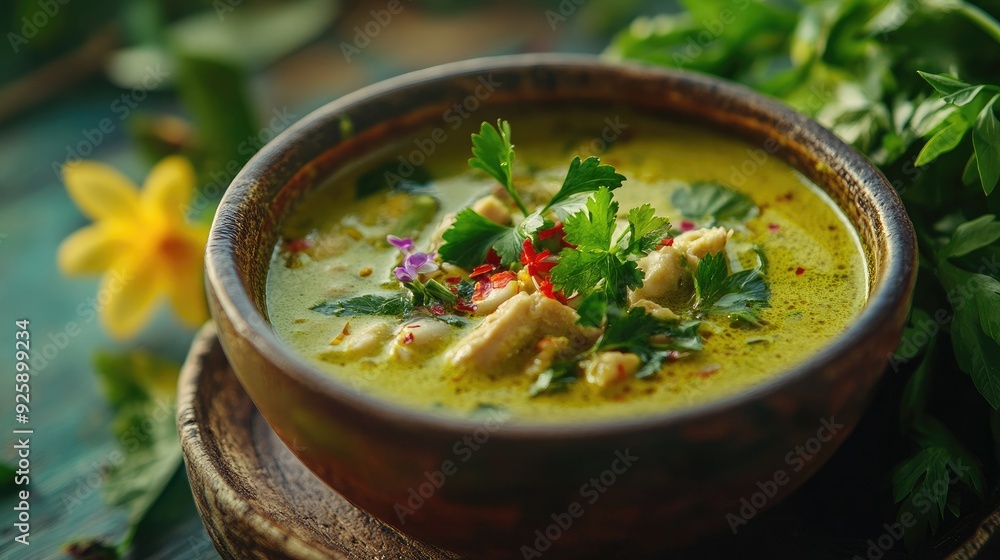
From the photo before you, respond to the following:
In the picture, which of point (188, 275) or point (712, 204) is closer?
point (712, 204)

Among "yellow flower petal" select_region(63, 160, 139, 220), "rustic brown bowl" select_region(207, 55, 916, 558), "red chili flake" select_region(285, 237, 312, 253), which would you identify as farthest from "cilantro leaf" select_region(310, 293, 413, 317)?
"yellow flower petal" select_region(63, 160, 139, 220)

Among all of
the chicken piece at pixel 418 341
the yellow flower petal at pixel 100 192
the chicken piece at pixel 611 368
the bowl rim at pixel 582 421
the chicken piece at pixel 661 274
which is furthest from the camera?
the yellow flower petal at pixel 100 192

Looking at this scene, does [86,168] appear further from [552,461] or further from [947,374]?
[947,374]

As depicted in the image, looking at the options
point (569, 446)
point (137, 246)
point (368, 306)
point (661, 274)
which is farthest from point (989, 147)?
point (137, 246)

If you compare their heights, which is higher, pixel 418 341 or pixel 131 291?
pixel 418 341

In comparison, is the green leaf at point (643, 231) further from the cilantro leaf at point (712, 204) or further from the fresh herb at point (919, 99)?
the fresh herb at point (919, 99)

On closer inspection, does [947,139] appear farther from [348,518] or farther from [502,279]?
[348,518]

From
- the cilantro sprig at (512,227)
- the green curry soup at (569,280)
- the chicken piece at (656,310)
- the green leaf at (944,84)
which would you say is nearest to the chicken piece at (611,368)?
the green curry soup at (569,280)
